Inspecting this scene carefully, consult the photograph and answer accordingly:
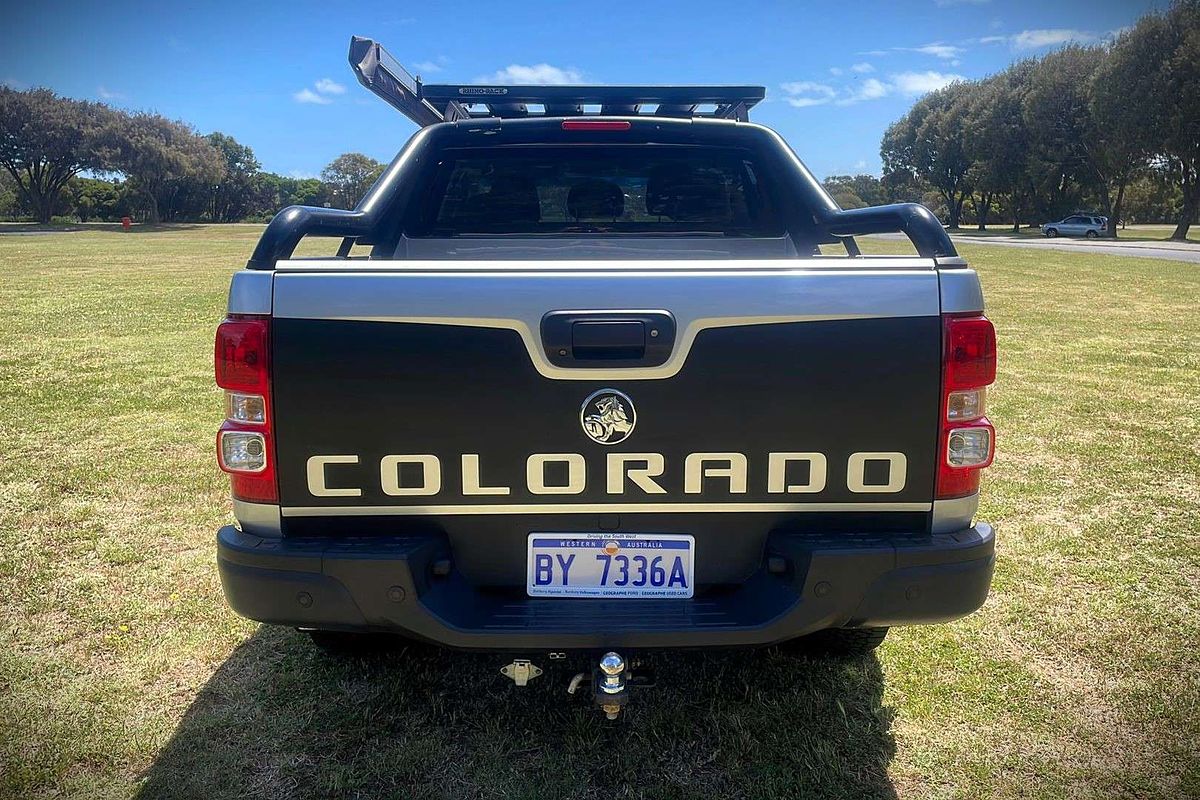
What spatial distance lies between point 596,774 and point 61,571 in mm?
2799

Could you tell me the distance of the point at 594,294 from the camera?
2.18m

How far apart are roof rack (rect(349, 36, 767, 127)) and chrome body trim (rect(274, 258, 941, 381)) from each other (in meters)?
2.02

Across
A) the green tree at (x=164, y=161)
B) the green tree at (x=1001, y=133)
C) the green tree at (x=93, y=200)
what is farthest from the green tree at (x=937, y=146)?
the green tree at (x=93, y=200)

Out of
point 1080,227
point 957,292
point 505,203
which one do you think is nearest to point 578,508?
point 957,292

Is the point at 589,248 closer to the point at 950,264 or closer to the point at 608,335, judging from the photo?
the point at 608,335

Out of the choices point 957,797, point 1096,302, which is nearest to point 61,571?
point 957,797

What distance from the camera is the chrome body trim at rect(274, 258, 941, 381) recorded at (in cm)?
217

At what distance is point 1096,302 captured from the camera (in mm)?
14844

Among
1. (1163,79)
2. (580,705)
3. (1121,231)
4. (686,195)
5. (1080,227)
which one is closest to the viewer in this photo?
(580,705)

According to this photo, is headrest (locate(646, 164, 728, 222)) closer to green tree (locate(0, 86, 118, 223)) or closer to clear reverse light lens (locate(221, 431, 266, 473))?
clear reverse light lens (locate(221, 431, 266, 473))

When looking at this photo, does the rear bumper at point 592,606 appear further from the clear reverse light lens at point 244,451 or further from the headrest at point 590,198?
the headrest at point 590,198

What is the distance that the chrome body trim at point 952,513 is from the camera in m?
2.34

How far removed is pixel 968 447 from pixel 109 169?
70284 mm

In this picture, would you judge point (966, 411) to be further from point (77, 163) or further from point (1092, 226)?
point (77, 163)
